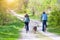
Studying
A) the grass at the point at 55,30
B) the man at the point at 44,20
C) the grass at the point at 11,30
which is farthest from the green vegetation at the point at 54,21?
the grass at the point at 11,30

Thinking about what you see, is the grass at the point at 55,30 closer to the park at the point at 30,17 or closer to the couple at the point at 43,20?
the park at the point at 30,17

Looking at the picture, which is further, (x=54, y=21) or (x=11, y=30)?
(x=54, y=21)

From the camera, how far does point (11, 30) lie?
20.2 ft

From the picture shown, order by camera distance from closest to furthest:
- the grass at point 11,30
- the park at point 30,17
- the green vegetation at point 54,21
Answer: the grass at point 11,30 → the park at point 30,17 → the green vegetation at point 54,21

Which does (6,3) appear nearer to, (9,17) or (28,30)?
(9,17)

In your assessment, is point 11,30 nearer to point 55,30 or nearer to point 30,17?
point 30,17

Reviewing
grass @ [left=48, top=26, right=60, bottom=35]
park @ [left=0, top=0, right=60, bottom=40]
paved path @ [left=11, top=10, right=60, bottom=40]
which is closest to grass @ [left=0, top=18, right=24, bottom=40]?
park @ [left=0, top=0, right=60, bottom=40]

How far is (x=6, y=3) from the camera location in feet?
20.6

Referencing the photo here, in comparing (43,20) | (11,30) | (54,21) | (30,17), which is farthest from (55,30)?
(11,30)

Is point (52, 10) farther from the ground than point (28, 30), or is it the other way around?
point (52, 10)

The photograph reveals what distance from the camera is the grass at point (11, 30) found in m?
6.02

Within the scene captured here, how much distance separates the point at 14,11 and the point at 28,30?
506 mm

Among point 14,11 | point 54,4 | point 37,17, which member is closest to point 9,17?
point 14,11

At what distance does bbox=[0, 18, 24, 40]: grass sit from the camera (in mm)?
6016
